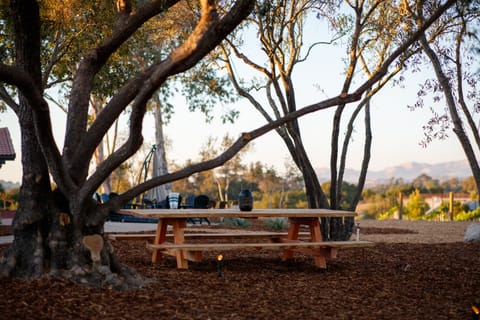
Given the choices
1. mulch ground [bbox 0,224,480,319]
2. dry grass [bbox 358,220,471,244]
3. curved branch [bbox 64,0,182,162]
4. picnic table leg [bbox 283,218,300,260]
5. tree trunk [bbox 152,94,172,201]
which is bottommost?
mulch ground [bbox 0,224,480,319]

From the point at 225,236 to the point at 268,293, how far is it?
2165 mm

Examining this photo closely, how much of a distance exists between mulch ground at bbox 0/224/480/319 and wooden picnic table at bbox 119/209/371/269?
0.20 metres

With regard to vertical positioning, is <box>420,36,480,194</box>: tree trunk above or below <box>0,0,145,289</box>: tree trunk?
above

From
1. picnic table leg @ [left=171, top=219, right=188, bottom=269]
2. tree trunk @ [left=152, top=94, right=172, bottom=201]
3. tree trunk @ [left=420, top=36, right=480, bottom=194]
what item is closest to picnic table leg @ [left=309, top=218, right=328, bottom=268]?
picnic table leg @ [left=171, top=219, right=188, bottom=269]

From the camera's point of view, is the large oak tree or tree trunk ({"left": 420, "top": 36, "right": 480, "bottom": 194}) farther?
tree trunk ({"left": 420, "top": 36, "right": 480, "bottom": 194})

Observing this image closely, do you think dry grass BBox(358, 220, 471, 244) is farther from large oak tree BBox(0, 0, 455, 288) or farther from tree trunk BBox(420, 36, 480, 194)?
large oak tree BBox(0, 0, 455, 288)

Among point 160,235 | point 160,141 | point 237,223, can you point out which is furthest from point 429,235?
point 160,141

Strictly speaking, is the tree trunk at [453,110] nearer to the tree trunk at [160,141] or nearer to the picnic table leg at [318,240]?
the picnic table leg at [318,240]

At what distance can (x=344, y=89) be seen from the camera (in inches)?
384

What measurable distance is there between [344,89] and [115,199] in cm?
517

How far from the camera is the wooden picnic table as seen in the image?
6734 mm

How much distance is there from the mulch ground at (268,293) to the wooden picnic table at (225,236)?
0.20 metres

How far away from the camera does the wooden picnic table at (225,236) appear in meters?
6.73

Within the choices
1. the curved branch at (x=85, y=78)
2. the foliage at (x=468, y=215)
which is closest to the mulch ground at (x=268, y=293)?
the curved branch at (x=85, y=78)
